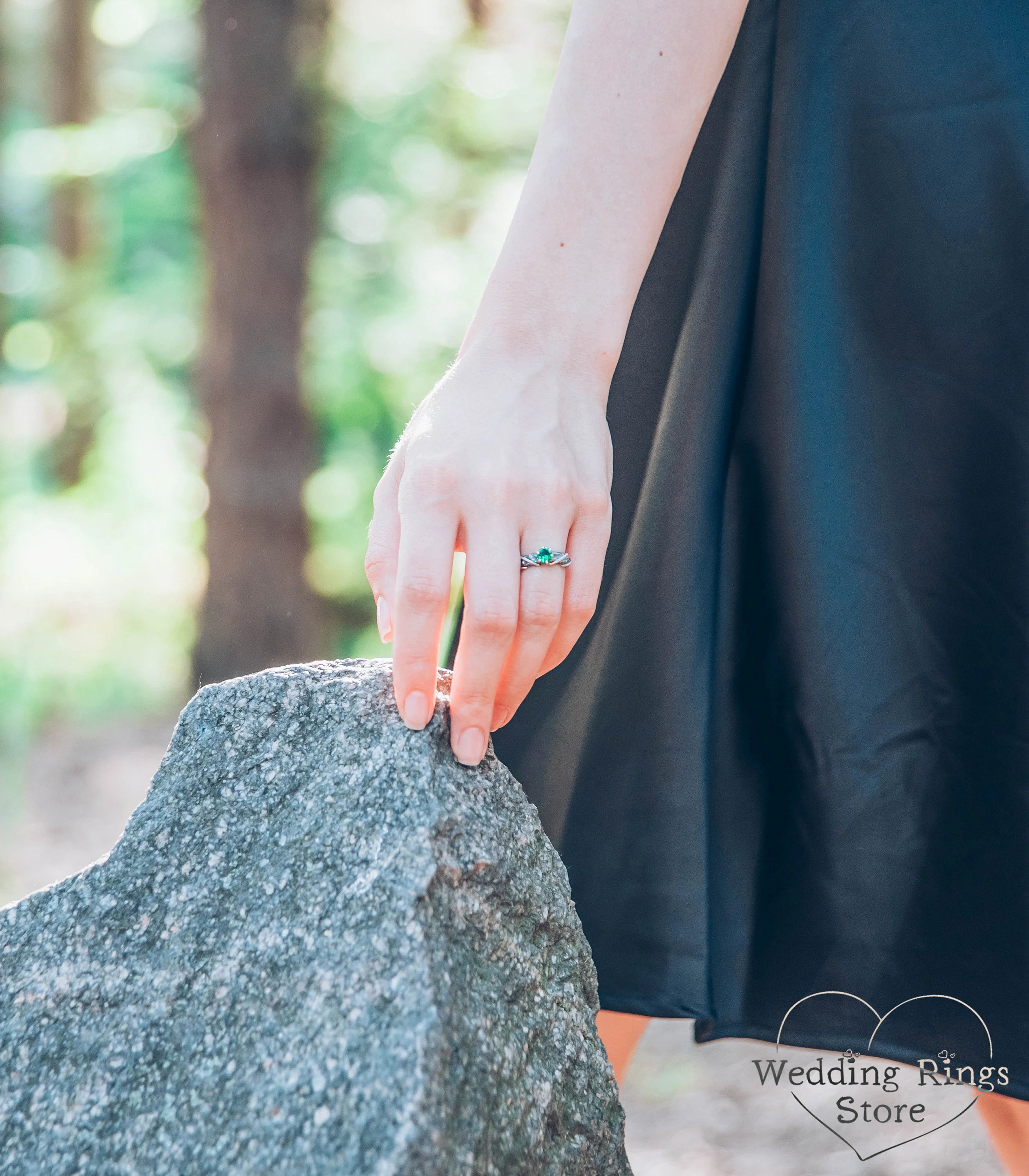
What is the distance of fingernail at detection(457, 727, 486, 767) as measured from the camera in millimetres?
996

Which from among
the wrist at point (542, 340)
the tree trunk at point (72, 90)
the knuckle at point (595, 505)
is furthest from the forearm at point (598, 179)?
the tree trunk at point (72, 90)

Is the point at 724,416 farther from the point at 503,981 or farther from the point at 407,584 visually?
the point at 503,981

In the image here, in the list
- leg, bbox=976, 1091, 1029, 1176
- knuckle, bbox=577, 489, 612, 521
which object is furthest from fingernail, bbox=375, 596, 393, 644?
leg, bbox=976, 1091, 1029, 1176

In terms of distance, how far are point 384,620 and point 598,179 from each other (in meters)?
0.50

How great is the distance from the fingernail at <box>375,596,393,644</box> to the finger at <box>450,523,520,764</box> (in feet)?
0.29

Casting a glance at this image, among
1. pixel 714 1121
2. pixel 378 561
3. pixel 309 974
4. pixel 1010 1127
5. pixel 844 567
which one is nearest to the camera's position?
pixel 309 974

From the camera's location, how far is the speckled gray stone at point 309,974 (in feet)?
2.77

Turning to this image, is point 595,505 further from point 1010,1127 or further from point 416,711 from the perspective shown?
point 1010,1127

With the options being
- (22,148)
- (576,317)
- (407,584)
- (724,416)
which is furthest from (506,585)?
(22,148)

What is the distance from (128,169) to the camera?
572 cm

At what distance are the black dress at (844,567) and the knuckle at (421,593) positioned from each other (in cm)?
39

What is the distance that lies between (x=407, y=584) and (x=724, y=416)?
0.50 m

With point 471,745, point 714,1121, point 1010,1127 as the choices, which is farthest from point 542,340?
point 714,1121

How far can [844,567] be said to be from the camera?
1.18 meters
